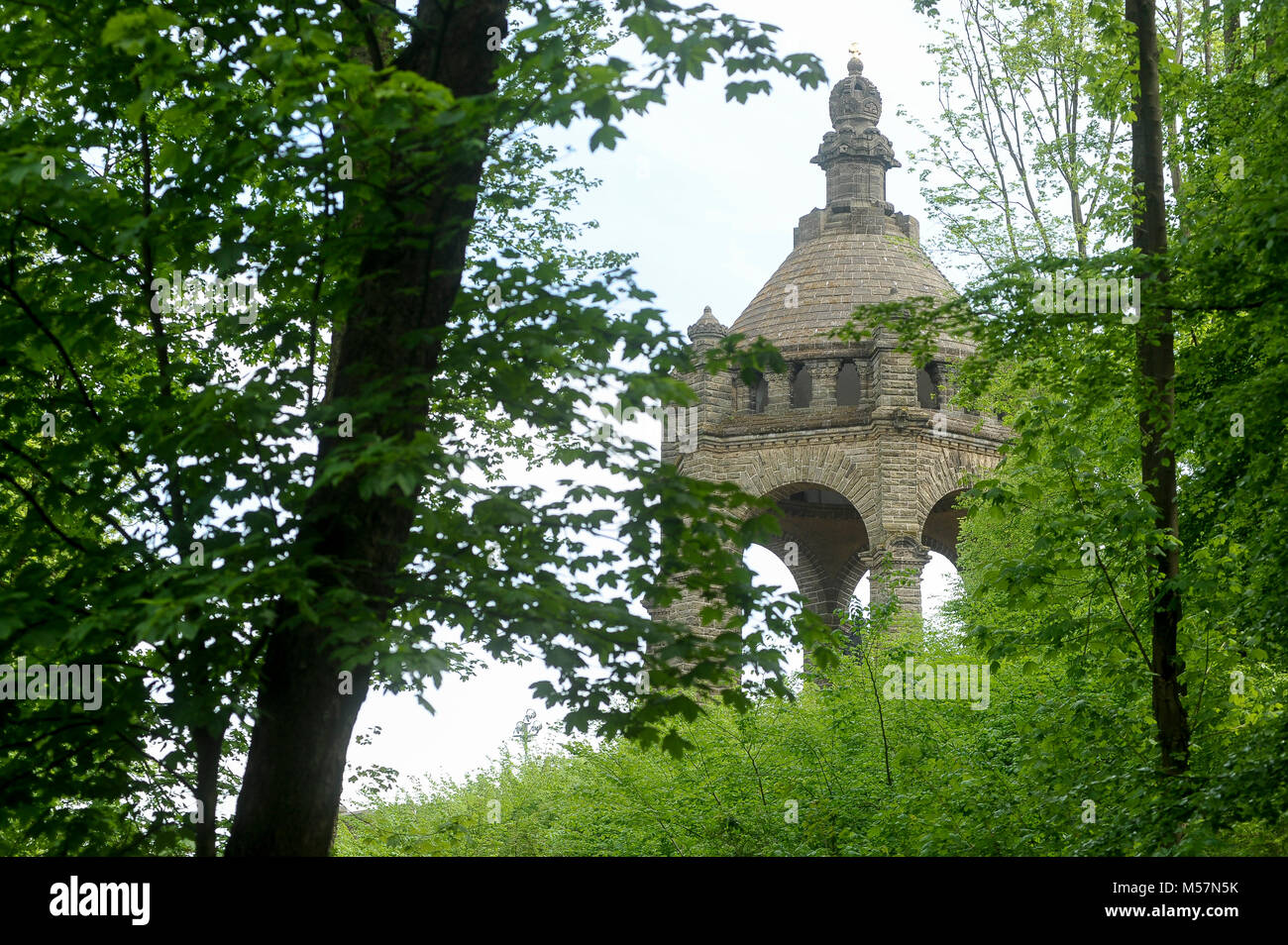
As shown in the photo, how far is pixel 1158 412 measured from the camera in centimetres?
908

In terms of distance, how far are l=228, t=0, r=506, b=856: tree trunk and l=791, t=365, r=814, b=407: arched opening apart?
1958 centimetres

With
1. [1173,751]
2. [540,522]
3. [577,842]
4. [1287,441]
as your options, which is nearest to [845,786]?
[577,842]

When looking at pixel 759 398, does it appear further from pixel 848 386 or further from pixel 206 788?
pixel 206 788

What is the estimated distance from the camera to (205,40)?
6676 mm

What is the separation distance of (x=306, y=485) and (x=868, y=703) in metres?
10.4

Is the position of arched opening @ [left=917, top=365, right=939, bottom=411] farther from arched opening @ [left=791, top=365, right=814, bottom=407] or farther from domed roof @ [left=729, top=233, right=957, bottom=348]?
arched opening @ [left=791, top=365, right=814, bottom=407]

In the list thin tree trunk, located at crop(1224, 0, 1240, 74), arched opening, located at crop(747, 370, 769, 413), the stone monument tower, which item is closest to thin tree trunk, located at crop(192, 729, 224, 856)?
thin tree trunk, located at crop(1224, 0, 1240, 74)

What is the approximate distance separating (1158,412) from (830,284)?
57.8 feet

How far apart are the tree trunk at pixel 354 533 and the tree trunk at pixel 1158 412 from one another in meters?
4.54

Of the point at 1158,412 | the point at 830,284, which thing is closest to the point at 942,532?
the point at 830,284

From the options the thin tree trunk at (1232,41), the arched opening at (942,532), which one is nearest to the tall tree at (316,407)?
the thin tree trunk at (1232,41)

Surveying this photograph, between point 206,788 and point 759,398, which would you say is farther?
point 759,398

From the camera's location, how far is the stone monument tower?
2417 centimetres
